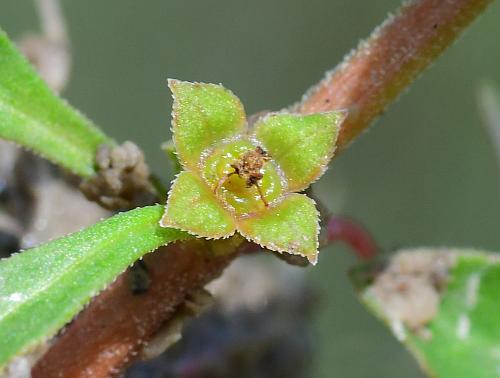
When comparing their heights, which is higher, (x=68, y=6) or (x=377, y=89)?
(x=68, y=6)

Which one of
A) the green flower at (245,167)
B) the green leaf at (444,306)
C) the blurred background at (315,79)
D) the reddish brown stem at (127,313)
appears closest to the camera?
the green flower at (245,167)

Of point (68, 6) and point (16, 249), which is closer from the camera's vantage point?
point (16, 249)

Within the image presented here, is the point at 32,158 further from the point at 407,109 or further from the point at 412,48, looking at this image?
the point at 407,109

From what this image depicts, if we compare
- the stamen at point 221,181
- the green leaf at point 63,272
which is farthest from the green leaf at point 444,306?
the green leaf at point 63,272

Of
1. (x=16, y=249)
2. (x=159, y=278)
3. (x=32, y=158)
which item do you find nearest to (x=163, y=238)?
(x=159, y=278)

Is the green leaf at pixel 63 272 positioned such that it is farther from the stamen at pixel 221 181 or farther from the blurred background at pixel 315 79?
the blurred background at pixel 315 79

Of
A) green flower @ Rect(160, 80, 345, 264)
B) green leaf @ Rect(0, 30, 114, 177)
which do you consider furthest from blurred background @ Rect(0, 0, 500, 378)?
green flower @ Rect(160, 80, 345, 264)
